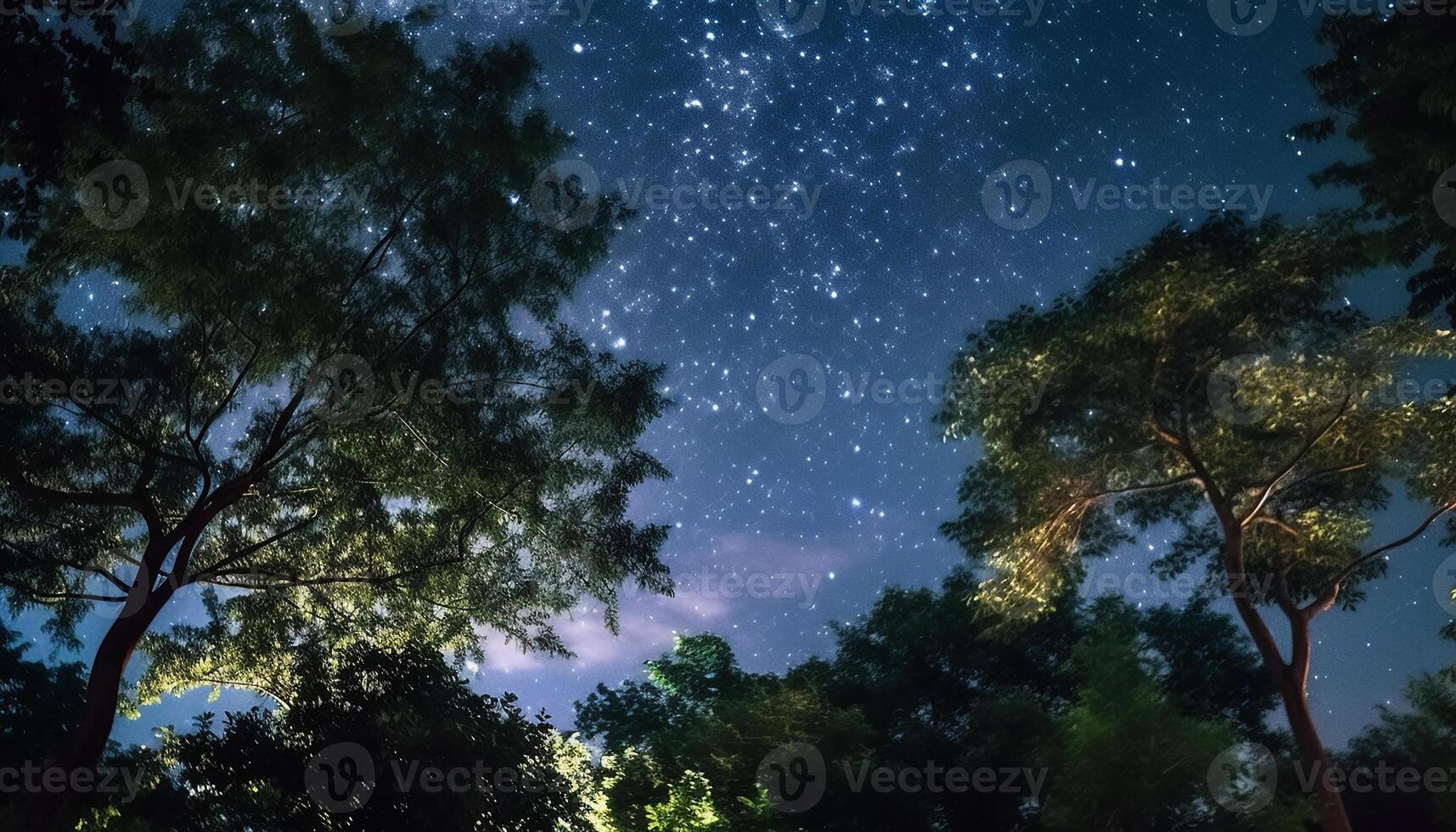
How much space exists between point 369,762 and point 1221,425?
1729 centimetres

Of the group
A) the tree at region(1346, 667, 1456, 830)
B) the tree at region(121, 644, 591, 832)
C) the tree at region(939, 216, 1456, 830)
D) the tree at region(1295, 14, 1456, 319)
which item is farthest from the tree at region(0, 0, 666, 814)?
the tree at region(1346, 667, 1456, 830)

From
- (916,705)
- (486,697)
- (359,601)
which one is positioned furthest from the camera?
(916,705)

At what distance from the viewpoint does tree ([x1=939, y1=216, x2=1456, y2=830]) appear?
53.1 feet

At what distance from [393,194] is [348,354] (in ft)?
8.98

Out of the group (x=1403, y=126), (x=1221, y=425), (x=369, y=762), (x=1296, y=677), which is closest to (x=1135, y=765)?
(x=1296, y=677)

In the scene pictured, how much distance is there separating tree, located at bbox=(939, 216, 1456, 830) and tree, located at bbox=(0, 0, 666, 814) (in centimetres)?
851

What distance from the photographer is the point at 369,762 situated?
8.97m

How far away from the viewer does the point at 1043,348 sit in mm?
18203

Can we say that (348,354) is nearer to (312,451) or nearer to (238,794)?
(312,451)

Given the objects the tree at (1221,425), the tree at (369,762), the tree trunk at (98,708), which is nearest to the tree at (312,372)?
the tree trunk at (98,708)

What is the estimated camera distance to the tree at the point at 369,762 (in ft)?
28.8

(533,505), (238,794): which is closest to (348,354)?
(533,505)

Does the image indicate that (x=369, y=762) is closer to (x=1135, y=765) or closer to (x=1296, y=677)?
(x=1135, y=765)

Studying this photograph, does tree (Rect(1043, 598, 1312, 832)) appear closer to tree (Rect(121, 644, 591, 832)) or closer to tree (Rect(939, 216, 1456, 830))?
tree (Rect(939, 216, 1456, 830))
